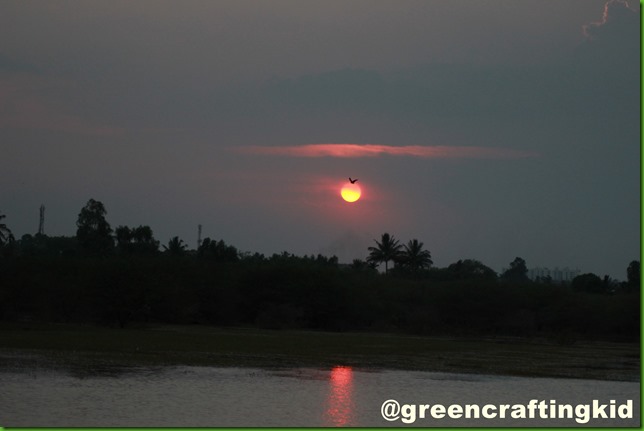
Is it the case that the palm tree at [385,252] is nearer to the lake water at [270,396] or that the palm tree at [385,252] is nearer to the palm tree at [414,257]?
the palm tree at [414,257]

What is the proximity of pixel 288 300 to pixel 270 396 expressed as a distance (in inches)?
2370

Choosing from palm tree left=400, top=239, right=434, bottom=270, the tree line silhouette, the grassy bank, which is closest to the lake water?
the grassy bank

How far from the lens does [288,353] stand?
52281 millimetres

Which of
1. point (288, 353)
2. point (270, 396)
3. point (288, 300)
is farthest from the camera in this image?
point (288, 300)

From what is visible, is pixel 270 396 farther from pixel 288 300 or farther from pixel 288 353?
pixel 288 300

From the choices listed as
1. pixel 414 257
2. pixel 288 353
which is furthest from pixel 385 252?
pixel 288 353

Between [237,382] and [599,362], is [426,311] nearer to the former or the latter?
[599,362]

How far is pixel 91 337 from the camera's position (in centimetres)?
5825

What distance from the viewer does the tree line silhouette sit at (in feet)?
257

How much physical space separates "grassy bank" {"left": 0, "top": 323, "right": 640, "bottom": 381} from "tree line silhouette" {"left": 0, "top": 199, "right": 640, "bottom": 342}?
8105 mm

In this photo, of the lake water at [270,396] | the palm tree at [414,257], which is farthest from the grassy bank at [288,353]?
the palm tree at [414,257]

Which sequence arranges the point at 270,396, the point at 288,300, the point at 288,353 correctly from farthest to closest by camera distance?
the point at 288,300
the point at 288,353
the point at 270,396

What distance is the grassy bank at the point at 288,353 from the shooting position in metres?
44.2

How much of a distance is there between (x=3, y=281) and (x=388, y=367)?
42.0m
